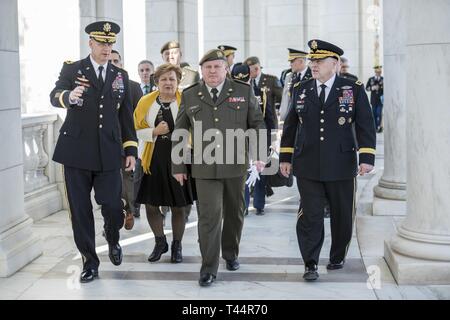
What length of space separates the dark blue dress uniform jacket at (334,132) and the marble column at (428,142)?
14.6 inches

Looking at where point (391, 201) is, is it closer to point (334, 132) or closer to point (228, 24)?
point (334, 132)

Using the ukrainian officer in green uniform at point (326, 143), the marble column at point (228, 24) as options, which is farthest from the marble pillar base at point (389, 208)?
the marble column at point (228, 24)

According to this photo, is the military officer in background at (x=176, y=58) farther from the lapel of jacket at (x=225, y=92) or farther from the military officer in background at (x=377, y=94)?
the military officer in background at (x=377, y=94)

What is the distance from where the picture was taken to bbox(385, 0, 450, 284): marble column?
6203 mm

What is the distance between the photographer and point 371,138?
6.45 m

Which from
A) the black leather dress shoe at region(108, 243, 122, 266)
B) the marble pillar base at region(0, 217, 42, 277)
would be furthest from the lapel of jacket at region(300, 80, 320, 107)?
the marble pillar base at region(0, 217, 42, 277)

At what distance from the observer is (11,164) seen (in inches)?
272

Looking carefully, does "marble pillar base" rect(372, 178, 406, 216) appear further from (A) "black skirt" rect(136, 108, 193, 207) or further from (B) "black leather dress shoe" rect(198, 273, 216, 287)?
(B) "black leather dress shoe" rect(198, 273, 216, 287)

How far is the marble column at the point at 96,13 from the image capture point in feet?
31.9

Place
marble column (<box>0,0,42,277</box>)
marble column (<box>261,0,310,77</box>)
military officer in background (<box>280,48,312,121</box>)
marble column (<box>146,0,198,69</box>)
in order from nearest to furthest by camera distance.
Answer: marble column (<box>0,0,42,277</box>)
military officer in background (<box>280,48,312,121</box>)
marble column (<box>146,0,198,69</box>)
marble column (<box>261,0,310,77</box>)

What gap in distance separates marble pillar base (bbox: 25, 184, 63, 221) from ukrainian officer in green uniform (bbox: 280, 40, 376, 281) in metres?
3.73

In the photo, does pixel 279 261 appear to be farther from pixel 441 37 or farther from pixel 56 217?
pixel 56 217

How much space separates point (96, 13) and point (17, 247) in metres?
4.09

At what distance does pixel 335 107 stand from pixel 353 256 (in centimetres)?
158
